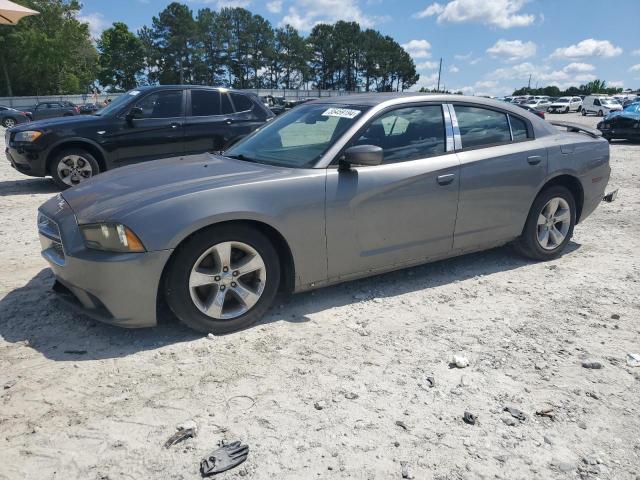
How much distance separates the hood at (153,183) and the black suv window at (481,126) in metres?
1.62

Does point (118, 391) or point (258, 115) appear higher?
point (258, 115)

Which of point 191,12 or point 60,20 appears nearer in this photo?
point 60,20

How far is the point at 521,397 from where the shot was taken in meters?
2.73

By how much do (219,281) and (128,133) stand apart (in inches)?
233

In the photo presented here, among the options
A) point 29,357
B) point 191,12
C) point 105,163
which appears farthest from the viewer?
point 191,12

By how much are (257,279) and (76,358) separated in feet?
3.95

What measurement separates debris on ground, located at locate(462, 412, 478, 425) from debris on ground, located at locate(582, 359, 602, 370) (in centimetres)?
97

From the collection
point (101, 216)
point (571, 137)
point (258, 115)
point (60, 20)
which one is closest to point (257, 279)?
point (101, 216)

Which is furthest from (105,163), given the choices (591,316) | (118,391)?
(591,316)

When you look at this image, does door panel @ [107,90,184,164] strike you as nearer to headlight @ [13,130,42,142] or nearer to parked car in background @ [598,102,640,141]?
headlight @ [13,130,42,142]

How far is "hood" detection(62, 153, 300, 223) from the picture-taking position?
3.16 m

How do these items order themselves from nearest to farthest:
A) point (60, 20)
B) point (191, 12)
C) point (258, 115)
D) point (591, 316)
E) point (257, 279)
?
1. point (257, 279)
2. point (591, 316)
3. point (258, 115)
4. point (60, 20)
5. point (191, 12)

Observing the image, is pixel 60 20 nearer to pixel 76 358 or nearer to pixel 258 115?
pixel 258 115

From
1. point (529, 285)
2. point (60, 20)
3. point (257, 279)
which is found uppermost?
point (60, 20)
